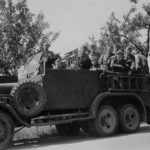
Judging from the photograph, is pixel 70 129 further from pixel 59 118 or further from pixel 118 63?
pixel 118 63

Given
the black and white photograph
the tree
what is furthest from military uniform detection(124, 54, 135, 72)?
the tree

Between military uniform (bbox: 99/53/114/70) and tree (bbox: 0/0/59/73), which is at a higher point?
tree (bbox: 0/0/59/73)

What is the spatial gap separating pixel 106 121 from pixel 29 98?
101 inches

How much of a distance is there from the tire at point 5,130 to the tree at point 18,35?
13.2 meters

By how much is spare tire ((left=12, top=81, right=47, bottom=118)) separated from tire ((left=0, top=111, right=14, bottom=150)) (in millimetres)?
401

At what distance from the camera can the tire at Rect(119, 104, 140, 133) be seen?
11.1 meters

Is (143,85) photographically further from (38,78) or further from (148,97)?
(38,78)

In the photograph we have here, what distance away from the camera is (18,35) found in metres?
23.0

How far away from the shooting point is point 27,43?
23.4 metres

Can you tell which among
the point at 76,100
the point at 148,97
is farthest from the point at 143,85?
the point at 76,100

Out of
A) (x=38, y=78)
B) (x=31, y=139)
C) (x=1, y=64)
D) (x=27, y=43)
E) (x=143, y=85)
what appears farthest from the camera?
(x=27, y=43)

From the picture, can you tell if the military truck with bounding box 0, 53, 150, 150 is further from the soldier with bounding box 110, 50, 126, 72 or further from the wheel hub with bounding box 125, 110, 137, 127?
the soldier with bounding box 110, 50, 126, 72

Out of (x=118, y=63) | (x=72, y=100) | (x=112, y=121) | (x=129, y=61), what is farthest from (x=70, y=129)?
(x=129, y=61)

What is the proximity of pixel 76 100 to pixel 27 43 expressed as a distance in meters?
13.7
